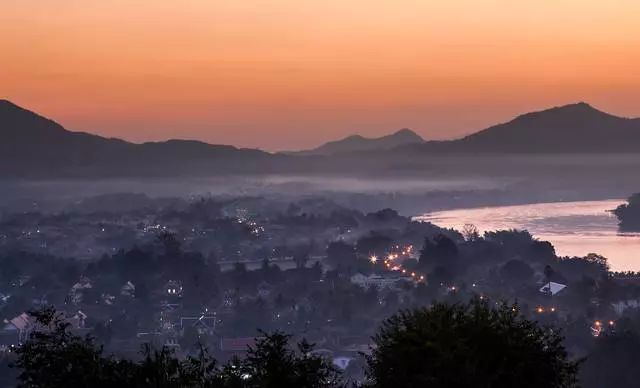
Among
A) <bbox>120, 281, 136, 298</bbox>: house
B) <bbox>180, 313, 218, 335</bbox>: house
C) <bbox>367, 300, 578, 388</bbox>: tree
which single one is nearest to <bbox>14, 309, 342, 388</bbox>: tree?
<bbox>367, 300, 578, 388</bbox>: tree

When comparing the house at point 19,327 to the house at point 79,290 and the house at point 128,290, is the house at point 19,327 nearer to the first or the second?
the house at point 79,290

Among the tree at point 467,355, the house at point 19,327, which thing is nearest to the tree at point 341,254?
the house at point 19,327

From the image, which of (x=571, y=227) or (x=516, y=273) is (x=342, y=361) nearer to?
(x=516, y=273)

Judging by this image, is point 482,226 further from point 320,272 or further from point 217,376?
point 217,376

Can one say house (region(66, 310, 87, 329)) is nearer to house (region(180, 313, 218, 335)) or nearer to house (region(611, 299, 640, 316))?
house (region(180, 313, 218, 335))

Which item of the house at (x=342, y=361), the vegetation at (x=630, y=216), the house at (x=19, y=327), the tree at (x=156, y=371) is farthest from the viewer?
the vegetation at (x=630, y=216)

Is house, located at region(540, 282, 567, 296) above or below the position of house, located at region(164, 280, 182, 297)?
above

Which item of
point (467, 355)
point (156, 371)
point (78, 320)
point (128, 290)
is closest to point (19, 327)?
point (78, 320)
